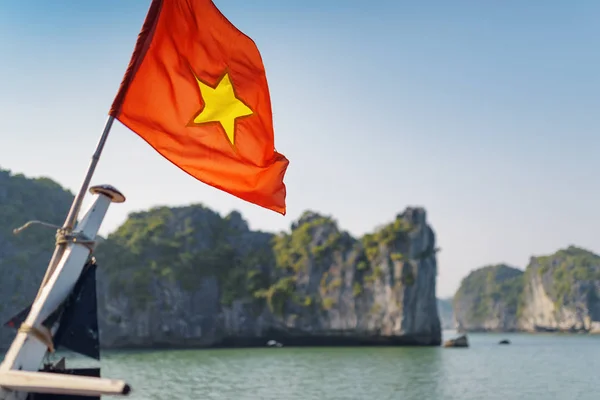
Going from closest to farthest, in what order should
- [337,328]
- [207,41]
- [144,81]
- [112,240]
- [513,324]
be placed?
[144,81] → [207,41] → [337,328] → [112,240] → [513,324]

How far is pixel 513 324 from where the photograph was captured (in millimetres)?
138375

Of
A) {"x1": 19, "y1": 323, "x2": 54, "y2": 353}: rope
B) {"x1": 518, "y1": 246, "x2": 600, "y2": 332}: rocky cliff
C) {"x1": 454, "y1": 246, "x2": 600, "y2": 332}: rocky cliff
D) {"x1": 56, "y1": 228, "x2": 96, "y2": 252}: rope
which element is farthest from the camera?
{"x1": 454, "y1": 246, "x2": 600, "y2": 332}: rocky cliff

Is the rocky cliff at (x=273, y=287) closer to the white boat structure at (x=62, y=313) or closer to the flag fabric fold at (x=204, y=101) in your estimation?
the flag fabric fold at (x=204, y=101)

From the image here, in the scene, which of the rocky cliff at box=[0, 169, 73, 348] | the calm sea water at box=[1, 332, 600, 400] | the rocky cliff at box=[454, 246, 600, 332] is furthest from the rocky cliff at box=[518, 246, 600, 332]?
the rocky cliff at box=[0, 169, 73, 348]

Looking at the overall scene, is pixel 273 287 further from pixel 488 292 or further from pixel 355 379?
pixel 488 292

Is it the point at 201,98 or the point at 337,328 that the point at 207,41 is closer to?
the point at 201,98

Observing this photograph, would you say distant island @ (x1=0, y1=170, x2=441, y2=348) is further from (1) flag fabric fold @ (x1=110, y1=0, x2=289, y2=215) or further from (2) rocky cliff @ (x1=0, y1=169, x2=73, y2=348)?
(1) flag fabric fold @ (x1=110, y1=0, x2=289, y2=215)

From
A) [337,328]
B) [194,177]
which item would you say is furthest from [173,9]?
[337,328]

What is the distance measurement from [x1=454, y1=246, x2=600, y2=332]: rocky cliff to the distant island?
69.8 meters

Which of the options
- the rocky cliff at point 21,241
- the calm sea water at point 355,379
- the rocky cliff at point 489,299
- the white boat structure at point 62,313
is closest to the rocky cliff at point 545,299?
the rocky cliff at point 489,299

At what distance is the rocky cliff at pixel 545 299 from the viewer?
113312 mm

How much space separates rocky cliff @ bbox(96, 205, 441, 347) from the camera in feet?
176

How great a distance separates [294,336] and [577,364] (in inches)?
1056

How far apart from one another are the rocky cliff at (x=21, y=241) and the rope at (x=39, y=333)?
156ft
